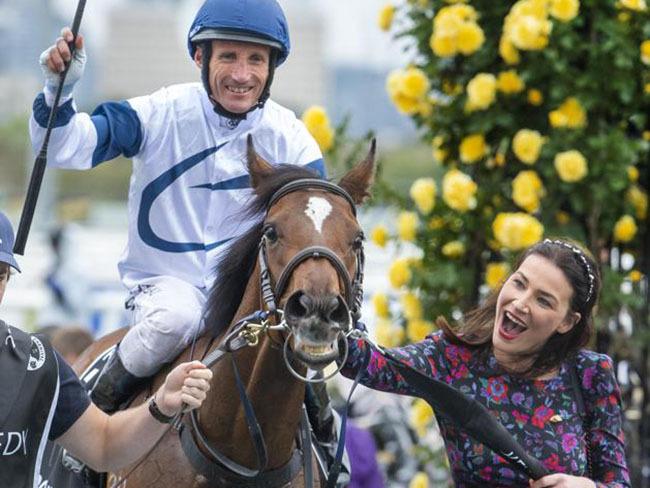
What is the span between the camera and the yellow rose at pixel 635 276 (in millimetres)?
6334

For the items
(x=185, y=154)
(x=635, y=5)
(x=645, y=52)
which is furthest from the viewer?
(x=635, y=5)

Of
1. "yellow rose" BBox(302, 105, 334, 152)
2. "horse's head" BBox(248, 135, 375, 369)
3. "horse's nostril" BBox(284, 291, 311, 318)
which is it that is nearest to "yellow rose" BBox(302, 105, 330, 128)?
"yellow rose" BBox(302, 105, 334, 152)

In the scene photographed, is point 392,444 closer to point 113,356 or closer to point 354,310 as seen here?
point 113,356

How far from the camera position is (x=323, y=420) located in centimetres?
466

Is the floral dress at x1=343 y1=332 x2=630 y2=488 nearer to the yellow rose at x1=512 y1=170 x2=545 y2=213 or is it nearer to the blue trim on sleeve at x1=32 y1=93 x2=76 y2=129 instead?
the blue trim on sleeve at x1=32 y1=93 x2=76 y2=129

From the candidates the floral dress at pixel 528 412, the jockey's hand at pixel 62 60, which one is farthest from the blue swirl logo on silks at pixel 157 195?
the floral dress at pixel 528 412

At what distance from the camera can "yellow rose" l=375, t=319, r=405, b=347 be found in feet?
22.2

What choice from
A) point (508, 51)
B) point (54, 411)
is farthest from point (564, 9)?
point (54, 411)

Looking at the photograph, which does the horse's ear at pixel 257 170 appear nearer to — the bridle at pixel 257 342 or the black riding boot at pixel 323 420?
the bridle at pixel 257 342

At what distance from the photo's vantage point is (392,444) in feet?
34.9

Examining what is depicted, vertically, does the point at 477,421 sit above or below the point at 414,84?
below

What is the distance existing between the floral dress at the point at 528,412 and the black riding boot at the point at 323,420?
1.90ft

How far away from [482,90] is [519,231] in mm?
710

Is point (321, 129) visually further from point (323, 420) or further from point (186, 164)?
point (323, 420)
